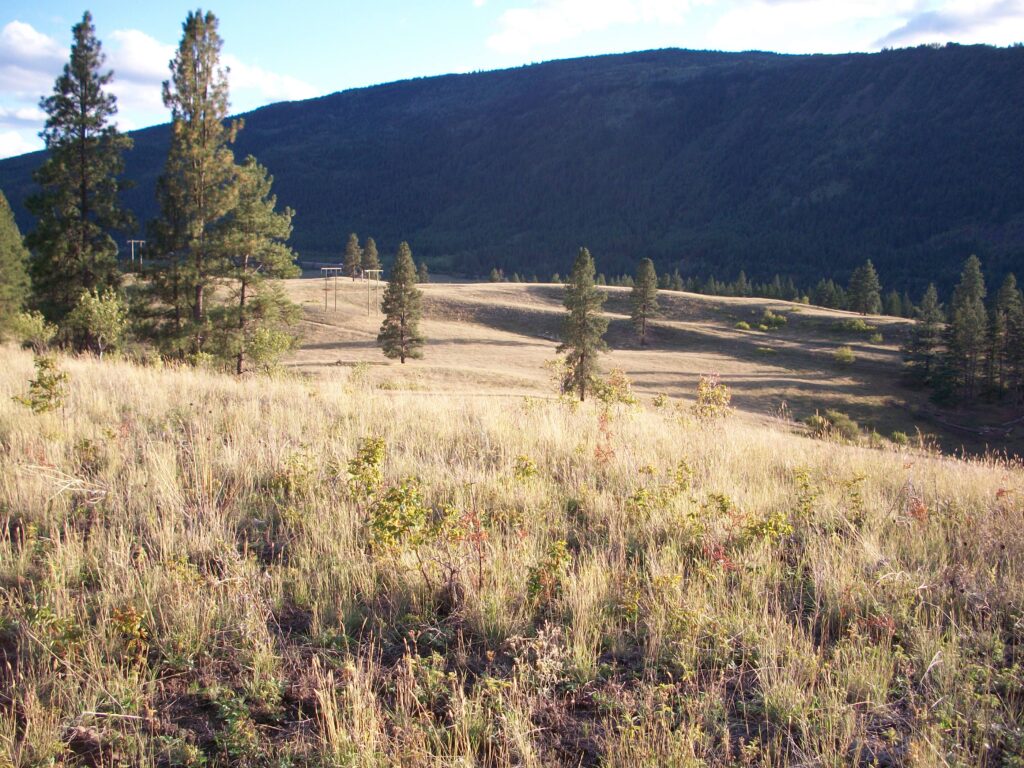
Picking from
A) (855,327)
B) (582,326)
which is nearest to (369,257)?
(582,326)

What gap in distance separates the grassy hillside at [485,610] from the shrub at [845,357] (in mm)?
58844

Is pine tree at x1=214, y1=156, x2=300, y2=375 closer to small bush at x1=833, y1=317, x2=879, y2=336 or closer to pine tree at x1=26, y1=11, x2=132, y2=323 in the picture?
pine tree at x1=26, y1=11, x2=132, y2=323

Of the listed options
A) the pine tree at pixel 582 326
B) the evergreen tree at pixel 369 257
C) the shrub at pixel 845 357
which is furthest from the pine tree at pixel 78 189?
the evergreen tree at pixel 369 257

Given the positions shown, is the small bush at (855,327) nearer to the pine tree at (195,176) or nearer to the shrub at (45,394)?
the pine tree at (195,176)

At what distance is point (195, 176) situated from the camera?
22453 millimetres

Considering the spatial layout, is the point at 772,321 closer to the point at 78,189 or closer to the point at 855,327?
the point at 855,327

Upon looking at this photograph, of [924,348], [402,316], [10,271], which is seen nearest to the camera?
[10,271]

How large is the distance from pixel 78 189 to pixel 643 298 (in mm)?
52325

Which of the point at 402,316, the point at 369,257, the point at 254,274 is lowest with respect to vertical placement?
the point at 402,316

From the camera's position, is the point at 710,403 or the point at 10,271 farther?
the point at 10,271

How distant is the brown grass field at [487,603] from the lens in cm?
274

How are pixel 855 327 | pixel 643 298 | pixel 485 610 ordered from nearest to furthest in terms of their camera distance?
1. pixel 485 610
2. pixel 855 327
3. pixel 643 298

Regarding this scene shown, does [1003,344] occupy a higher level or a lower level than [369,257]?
lower

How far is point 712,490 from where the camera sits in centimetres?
548
